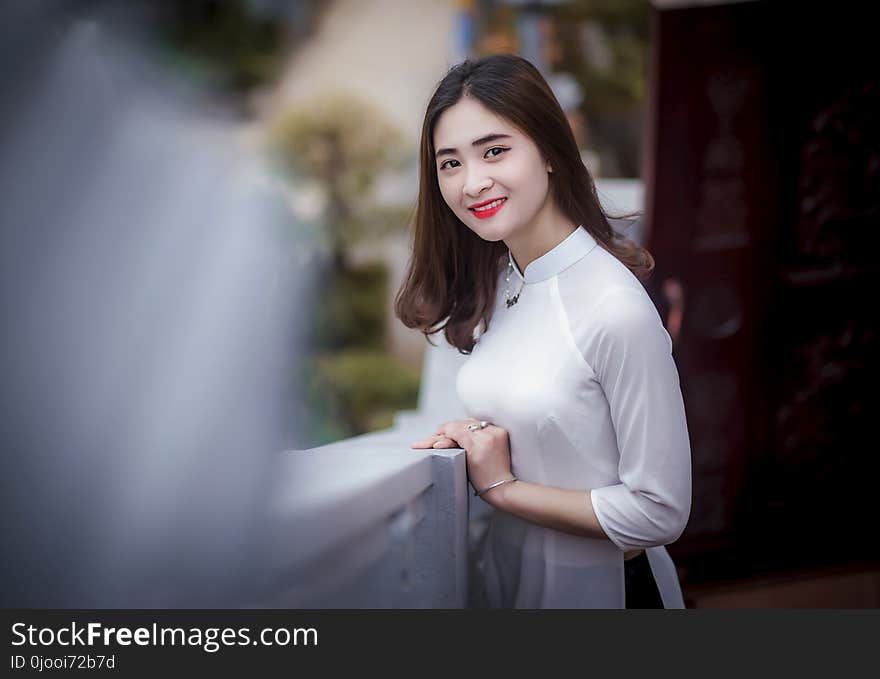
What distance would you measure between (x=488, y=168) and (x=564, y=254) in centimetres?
16

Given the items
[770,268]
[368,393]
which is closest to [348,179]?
[368,393]

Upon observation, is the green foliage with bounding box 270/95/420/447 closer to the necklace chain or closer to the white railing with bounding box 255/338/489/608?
the necklace chain

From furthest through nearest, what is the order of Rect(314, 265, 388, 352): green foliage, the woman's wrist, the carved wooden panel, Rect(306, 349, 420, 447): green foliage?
1. Rect(314, 265, 388, 352): green foliage
2. Rect(306, 349, 420, 447): green foliage
3. the carved wooden panel
4. the woman's wrist

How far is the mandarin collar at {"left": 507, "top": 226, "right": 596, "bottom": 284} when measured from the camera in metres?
1.23

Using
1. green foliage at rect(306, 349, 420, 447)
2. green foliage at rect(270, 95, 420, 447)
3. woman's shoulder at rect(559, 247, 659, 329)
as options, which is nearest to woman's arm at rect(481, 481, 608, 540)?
woman's shoulder at rect(559, 247, 659, 329)

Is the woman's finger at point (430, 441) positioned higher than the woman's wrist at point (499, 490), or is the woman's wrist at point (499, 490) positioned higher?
the woman's finger at point (430, 441)

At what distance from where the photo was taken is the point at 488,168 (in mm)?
1177

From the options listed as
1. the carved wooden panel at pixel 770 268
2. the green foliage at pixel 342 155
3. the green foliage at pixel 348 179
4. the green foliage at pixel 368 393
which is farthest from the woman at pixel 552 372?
the green foliage at pixel 342 155

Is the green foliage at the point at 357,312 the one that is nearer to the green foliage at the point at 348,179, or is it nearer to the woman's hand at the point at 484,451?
the green foliage at the point at 348,179

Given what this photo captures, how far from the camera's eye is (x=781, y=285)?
241cm

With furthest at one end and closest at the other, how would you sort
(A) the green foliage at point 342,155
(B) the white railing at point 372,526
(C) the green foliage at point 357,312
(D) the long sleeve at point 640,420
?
(A) the green foliage at point 342,155, (C) the green foliage at point 357,312, (D) the long sleeve at point 640,420, (B) the white railing at point 372,526

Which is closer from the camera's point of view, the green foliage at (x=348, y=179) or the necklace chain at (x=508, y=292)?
the necklace chain at (x=508, y=292)

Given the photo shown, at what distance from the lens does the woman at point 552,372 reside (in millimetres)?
1111

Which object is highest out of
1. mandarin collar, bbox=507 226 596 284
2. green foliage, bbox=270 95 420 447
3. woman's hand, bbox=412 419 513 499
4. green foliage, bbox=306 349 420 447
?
green foliage, bbox=270 95 420 447
